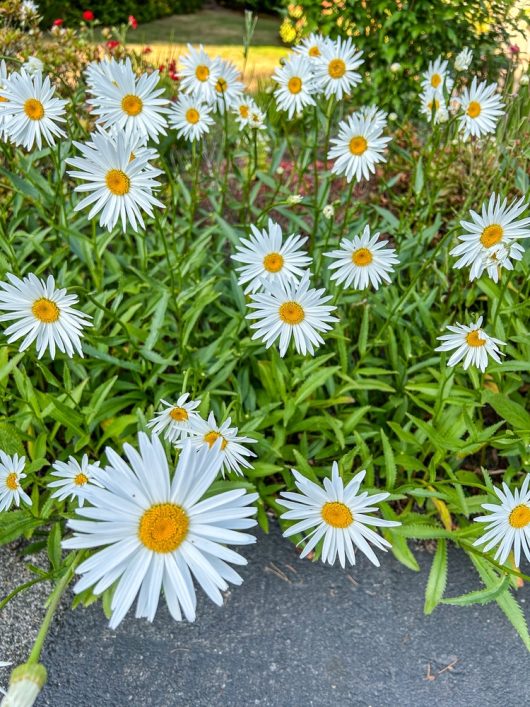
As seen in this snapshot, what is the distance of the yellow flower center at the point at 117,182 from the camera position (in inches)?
76.4

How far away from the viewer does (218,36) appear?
1145cm

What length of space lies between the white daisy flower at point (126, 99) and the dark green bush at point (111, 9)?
715cm

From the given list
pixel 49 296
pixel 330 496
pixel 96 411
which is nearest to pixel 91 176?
pixel 49 296

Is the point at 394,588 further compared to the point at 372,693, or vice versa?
the point at 394,588

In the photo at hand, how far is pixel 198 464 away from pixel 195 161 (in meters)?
1.79

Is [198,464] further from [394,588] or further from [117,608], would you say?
[394,588]

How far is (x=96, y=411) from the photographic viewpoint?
2.31 metres

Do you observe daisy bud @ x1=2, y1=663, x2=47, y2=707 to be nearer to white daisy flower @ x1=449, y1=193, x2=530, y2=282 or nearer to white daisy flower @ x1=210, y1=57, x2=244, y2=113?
white daisy flower @ x1=449, y1=193, x2=530, y2=282

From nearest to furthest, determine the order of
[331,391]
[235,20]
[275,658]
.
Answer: [275,658], [331,391], [235,20]

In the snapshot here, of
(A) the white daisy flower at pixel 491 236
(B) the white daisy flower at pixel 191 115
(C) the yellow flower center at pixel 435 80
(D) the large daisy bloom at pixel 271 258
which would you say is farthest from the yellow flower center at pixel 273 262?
(C) the yellow flower center at pixel 435 80

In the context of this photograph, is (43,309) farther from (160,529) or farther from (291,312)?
(160,529)

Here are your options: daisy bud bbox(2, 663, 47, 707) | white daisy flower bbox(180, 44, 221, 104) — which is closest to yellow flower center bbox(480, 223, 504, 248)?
white daisy flower bbox(180, 44, 221, 104)

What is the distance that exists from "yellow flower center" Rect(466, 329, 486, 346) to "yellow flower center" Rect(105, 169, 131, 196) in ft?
3.81

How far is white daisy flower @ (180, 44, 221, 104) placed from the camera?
2.79 metres
